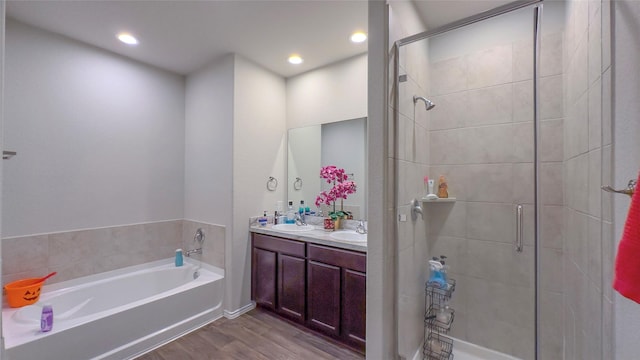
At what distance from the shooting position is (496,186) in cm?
183

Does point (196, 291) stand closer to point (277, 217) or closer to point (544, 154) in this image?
point (277, 217)

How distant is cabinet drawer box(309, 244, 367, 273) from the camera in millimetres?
1970

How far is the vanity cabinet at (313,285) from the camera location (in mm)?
2002

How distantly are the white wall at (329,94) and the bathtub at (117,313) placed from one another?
6.52ft

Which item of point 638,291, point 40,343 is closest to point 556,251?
point 638,291

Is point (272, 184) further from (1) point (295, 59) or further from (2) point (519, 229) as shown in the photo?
(2) point (519, 229)

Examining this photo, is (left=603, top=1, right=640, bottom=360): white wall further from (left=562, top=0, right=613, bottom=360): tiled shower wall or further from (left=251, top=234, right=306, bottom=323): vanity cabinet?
(left=251, top=234, right=306, bottom=323): vanity cabinet

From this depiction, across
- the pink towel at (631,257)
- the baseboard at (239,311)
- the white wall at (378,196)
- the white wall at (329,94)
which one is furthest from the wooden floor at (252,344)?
the white wall at (329,94)

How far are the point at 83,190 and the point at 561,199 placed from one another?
3902 millimetres

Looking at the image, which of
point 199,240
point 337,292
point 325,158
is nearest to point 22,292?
point 199,240

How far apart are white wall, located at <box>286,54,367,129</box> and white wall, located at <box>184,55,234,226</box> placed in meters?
0.78

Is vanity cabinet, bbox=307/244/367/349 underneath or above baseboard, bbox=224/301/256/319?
above

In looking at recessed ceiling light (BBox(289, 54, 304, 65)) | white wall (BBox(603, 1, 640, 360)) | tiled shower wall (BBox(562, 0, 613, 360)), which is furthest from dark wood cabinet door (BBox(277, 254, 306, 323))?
recessed ceiling light (BBox(289, 54, 304, 65))

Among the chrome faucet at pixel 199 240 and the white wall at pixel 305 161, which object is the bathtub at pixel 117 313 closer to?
the chrome faucet at pixel 199 240
